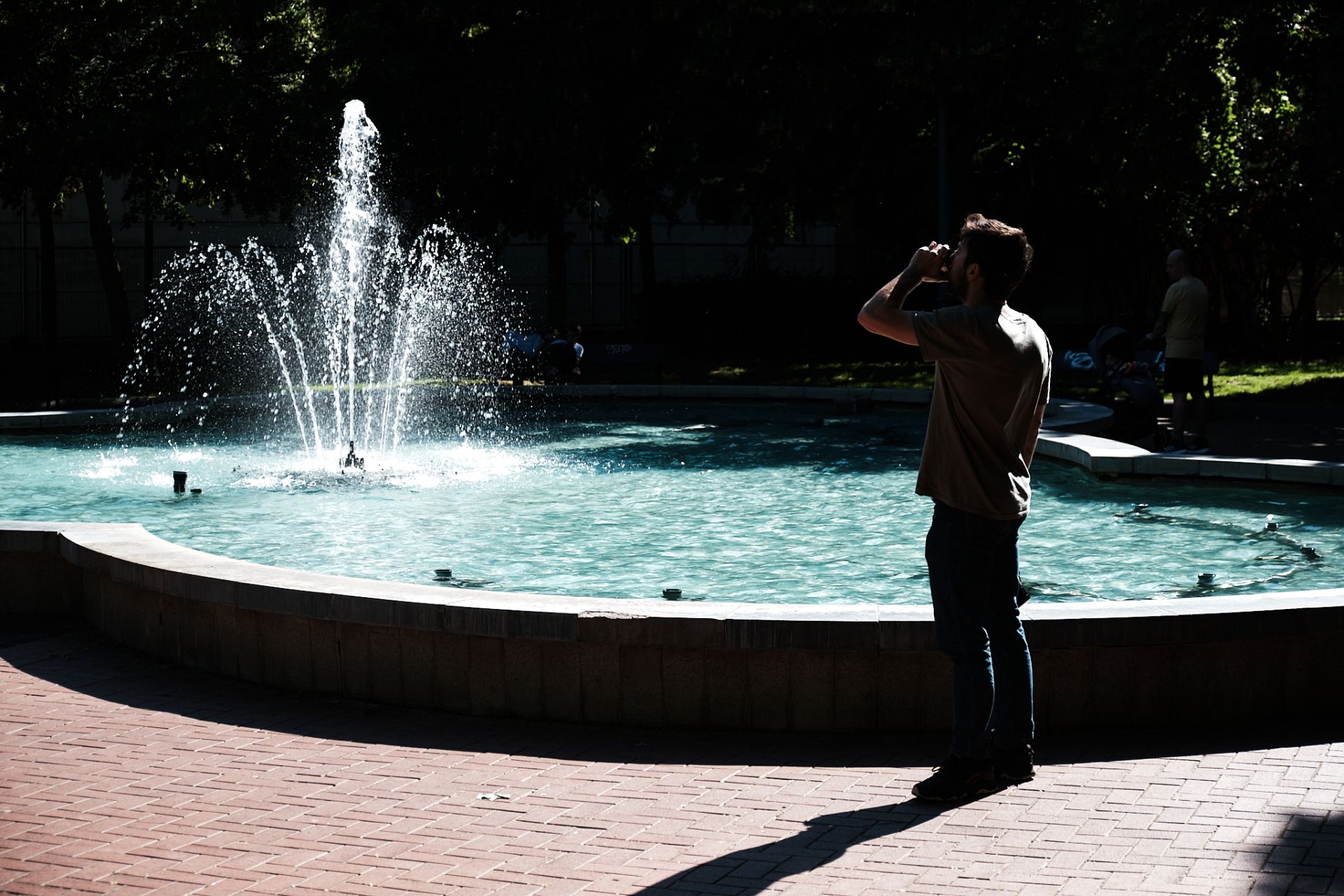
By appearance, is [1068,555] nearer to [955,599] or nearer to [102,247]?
[955,599]

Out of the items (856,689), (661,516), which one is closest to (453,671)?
(856,689)

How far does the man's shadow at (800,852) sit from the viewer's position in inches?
167

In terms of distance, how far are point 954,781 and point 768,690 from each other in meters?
1.09

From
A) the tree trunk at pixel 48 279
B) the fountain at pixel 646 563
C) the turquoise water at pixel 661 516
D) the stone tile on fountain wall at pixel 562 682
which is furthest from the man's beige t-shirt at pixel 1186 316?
the tree trunk at pixel 48 279

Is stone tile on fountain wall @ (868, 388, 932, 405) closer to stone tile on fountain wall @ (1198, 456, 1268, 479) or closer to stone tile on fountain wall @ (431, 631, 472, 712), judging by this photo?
stone tile on fountain wall @ (1198, 456, 1268, 479)

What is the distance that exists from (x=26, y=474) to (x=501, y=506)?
5.35 meters

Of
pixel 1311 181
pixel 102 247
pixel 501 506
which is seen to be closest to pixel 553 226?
pixel 102 247

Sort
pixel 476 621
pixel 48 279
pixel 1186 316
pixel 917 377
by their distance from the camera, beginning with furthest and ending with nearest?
pixel 917 377 < pixel 48 279 < pixel 1186 316 < pixel 476 621

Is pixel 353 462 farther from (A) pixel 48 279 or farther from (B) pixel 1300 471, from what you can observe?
(A) pixel 48 279

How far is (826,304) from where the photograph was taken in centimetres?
3070

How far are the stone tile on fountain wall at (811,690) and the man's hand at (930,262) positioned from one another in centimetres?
163

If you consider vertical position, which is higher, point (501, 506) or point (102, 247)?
point (102, 247)

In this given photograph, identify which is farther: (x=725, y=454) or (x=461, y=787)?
(x=725, y=454)

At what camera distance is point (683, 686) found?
594 cm
